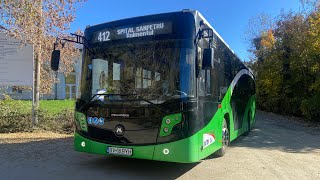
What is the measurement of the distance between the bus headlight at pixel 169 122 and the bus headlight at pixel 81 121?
1.74m

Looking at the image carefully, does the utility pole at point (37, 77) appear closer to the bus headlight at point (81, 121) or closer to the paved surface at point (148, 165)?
the paved surface at point (148, 165)

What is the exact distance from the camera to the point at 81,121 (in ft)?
23.1

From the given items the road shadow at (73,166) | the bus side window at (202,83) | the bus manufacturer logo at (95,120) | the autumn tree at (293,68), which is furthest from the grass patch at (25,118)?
the autumn tree at (293,68)

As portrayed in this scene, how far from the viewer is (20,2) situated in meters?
12.7

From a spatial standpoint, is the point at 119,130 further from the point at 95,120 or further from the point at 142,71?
the point at 142,71

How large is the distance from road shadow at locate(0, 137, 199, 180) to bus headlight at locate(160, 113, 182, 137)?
1.17 metres

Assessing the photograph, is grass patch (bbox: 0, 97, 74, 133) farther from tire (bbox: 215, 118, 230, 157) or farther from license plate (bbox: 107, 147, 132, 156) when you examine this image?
license plate (bbox: 107, 147, 132, 156)

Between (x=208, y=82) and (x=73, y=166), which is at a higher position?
(x=208, y=82)

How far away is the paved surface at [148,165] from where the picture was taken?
699 centimetres

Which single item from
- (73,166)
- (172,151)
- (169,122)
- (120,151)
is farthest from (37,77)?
(172,151)

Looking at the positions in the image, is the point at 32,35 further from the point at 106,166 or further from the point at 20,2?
the point at 106,166

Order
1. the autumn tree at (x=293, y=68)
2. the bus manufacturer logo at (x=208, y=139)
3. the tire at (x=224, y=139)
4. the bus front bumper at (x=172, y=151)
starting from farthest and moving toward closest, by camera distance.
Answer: the autumn tree at (x=293, y=68), the tire at (x=224, y=139), the bus manufacturer logo at (x=208, y=139), the bus front bumper at (x=172, y=151)

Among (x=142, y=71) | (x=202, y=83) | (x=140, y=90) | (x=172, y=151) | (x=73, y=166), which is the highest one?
(x=142, y=71)

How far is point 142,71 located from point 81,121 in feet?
5.51
